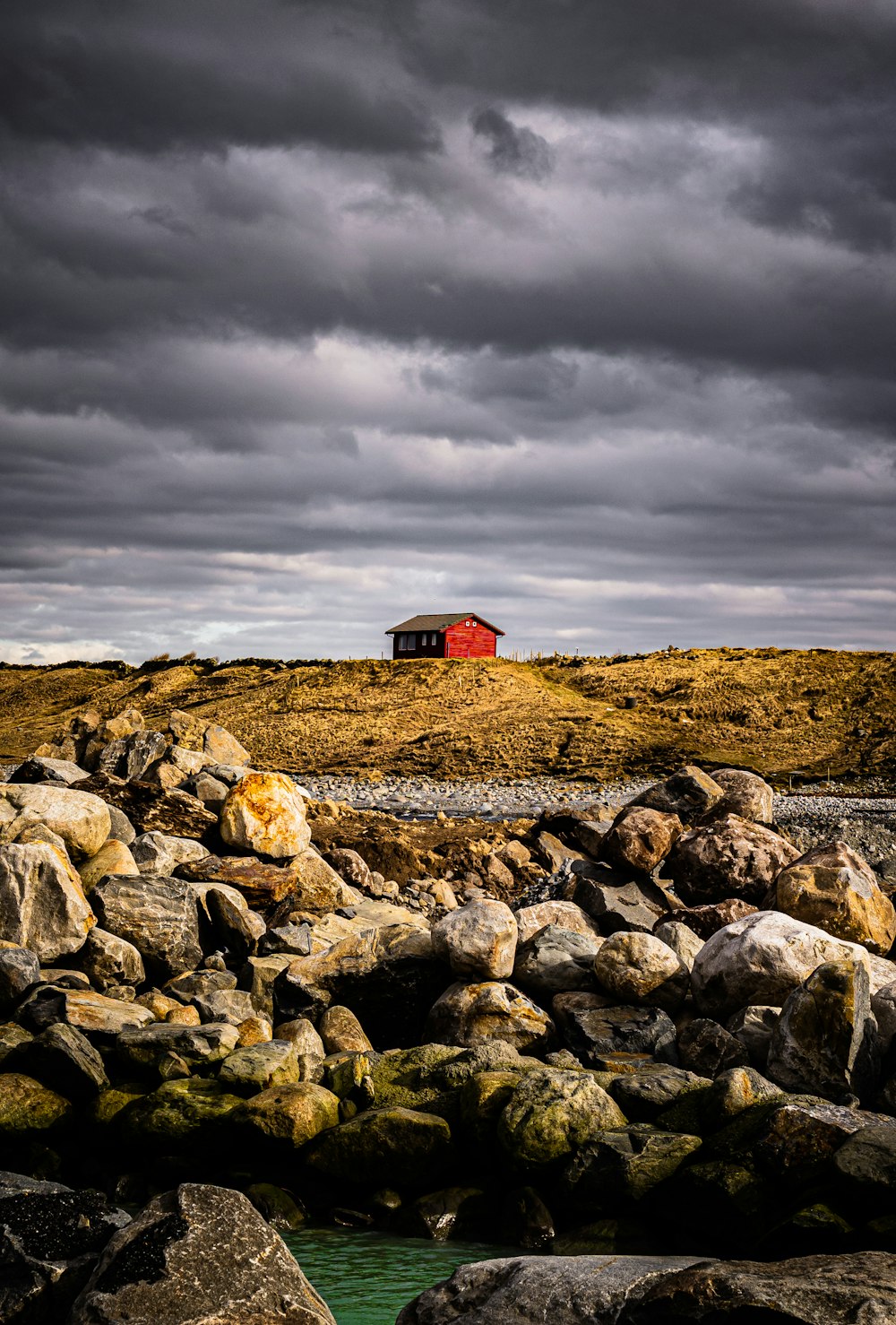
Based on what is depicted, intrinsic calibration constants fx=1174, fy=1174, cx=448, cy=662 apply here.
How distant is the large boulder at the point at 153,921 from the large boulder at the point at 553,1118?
5.62 metres

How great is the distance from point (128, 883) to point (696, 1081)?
7.37 m

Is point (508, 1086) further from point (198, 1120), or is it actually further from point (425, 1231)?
point (198, 1120)

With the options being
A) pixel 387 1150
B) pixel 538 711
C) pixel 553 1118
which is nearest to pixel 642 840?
pixel 553 1118

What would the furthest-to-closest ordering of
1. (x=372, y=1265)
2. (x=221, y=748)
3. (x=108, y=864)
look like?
(x=221, y=748), (x=108, y=864), (x=372, y=1265)

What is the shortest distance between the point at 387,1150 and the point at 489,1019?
255 cm

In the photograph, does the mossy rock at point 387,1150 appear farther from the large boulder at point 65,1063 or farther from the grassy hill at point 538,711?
the grassy hill at point 538,711

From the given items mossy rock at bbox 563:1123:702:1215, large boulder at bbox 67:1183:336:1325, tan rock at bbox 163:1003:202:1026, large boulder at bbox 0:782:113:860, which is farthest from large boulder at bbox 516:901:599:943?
large boulder at bbox 67:1183:336:1325

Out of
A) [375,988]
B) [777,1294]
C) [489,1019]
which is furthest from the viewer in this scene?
[375,988]

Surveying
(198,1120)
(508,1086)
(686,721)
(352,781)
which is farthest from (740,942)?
(686,721)

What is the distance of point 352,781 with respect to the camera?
41.8 m

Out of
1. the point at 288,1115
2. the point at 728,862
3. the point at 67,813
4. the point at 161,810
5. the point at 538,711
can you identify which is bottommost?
the point at 288,1115

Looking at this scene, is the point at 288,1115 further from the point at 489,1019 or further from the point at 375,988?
the point at 375,988

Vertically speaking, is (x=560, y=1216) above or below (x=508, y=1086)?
below

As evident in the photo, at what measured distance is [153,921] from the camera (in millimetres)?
13656
